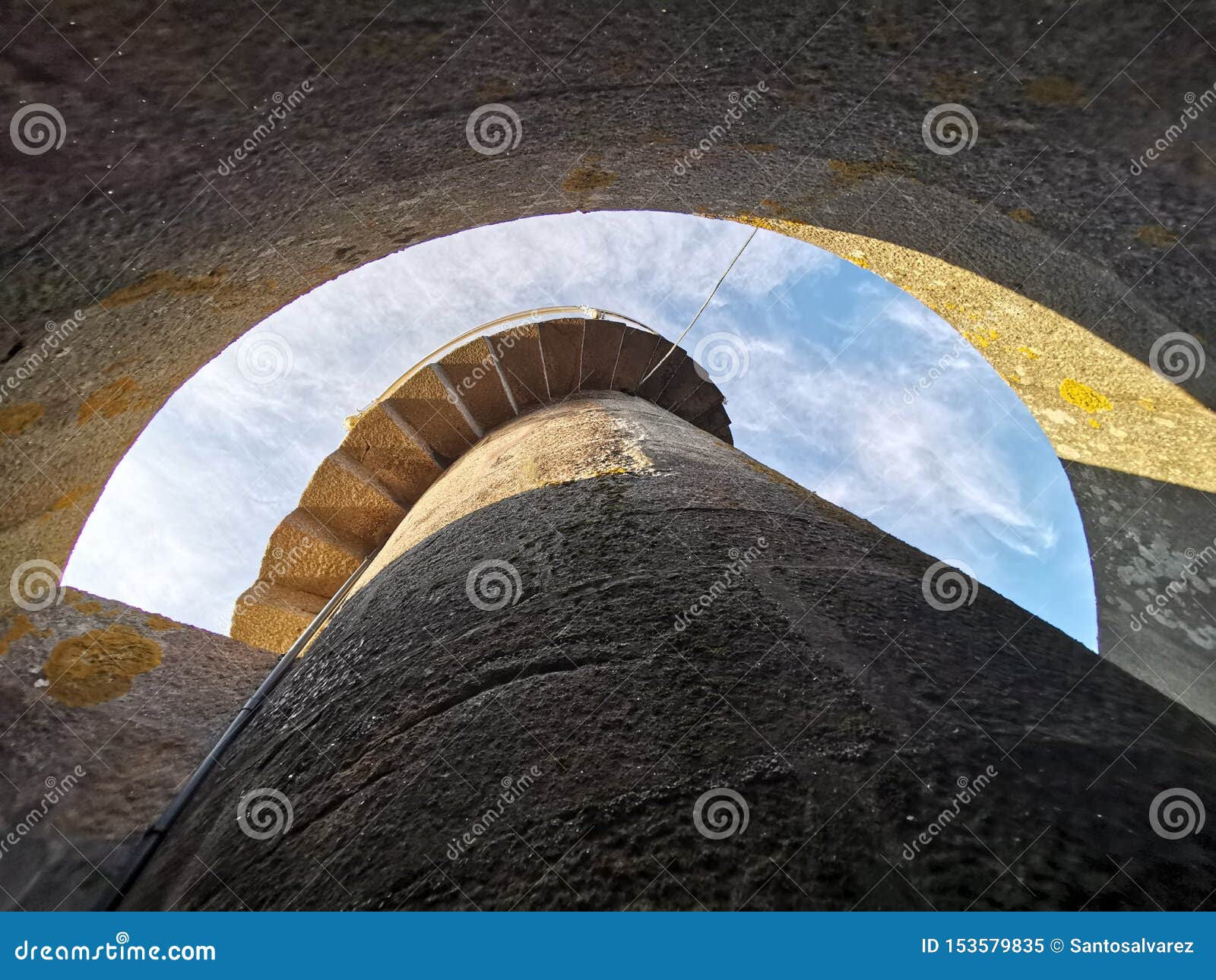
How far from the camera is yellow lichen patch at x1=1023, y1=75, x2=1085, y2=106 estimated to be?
1832 mm

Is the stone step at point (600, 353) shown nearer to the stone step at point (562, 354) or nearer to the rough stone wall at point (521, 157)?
the stone step at point (562, 354)

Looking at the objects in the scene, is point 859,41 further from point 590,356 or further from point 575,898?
point 590,356

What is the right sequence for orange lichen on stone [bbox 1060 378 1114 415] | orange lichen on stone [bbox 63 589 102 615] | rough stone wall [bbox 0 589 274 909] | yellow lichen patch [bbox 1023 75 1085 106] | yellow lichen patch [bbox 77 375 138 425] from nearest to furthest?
yellow lichen patch [bbox 1023 75 1085 106] < rough stone wall [bbox 0 589 274 909] < yellow lichen patch [bbox 77 375 138 425] < orange lichen on stone [bbox 63 589 102 615] < orange lichen on stone [bbox 1060 378 1114 415]

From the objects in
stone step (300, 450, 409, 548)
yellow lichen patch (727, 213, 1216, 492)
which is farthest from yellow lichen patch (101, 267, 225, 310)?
stone step (300, 450, 409, 548)

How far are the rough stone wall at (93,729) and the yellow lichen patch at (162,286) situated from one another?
1.45 meters

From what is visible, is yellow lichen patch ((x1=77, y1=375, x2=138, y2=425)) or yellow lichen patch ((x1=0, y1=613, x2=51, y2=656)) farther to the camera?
yellow lichen patch ((x1=0, y1=613, x2=51, y2=656))

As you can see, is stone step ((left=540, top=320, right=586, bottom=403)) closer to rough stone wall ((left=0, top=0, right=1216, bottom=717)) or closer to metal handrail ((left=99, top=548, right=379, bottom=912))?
rough stone wall ((left=0, top=0, right=1216, bottom=717))

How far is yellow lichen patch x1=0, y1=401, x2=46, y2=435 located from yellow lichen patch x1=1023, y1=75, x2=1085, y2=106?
113 inches

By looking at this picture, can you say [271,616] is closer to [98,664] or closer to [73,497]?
[98,664]

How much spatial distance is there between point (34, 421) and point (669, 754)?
220cm

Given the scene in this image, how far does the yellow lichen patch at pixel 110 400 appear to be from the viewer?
239 centimetres

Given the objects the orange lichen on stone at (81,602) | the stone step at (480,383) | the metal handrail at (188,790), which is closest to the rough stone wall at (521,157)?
the orange lichen on stone at (81,602)

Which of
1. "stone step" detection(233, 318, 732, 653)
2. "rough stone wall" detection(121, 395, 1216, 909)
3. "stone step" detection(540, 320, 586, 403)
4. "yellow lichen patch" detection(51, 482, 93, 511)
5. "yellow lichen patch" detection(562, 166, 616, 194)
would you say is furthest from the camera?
"stone step" detection(540, 320, 586, 403)

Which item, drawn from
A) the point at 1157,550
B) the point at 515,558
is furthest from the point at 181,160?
the point at 1157,550
